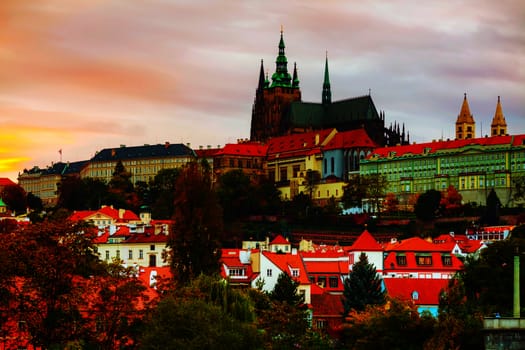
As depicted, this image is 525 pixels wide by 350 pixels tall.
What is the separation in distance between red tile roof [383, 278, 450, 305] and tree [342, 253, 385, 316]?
2.32 metres

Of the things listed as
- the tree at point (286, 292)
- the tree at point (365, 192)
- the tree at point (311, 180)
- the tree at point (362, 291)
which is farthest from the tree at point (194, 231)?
the tree at point (311, 180)

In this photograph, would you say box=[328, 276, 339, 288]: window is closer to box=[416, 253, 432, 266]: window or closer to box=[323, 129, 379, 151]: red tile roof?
box=[416, 253, 432, 266]: window

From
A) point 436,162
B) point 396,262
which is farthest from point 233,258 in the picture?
point 436,162

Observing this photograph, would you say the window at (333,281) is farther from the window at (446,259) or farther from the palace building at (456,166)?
the palace building at (456,166)

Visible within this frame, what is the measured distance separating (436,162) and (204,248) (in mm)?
108543

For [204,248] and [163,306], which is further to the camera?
[204,248]

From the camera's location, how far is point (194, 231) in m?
71.8

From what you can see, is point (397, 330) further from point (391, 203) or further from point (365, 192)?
point (365, 192)

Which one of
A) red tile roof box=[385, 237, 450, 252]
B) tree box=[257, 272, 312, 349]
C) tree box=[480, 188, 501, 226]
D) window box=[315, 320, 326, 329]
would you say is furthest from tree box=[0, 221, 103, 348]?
tree box=[480, 188, 501, 226]

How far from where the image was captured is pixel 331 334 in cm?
7481

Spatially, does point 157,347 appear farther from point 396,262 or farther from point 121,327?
point 396,262

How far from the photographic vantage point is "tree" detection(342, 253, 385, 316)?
77.9 metres

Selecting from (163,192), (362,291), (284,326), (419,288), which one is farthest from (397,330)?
Answer: (163,192)

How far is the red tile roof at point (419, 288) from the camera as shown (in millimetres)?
82188
